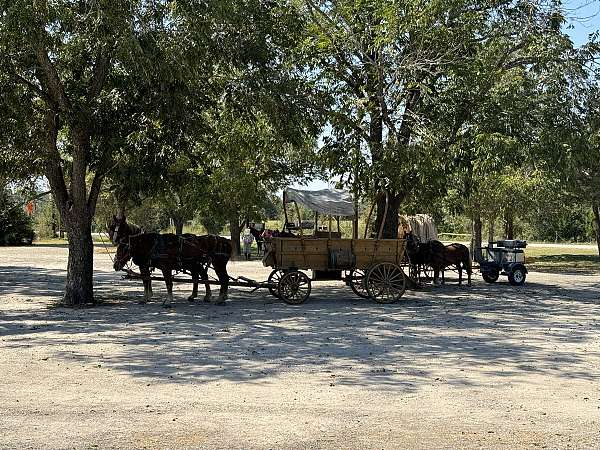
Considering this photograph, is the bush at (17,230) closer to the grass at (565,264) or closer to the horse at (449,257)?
the grass at (565,264)

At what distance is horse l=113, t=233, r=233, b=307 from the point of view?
17562mm

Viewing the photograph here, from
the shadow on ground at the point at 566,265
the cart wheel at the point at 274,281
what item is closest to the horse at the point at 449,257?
the cart wheel at the point at 274,281

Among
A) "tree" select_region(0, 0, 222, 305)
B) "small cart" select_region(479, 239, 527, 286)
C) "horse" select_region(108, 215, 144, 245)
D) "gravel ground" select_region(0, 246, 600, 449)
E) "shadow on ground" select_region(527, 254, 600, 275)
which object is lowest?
"gravel ground" select_region(0, 246, 600, 449)

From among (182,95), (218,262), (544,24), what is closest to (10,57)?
(182,95)

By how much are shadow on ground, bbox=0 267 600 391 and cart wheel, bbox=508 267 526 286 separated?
386 cm

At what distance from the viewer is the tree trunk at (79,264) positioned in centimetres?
1741

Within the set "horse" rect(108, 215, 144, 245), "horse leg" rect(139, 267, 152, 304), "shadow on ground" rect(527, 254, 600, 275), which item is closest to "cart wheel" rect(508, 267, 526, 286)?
"shadow on ground" rect(527, 254, 600, 275)

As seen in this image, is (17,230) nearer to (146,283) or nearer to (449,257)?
(449,257)

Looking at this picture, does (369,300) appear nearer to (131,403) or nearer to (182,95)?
(182,95)

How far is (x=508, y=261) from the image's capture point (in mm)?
24719

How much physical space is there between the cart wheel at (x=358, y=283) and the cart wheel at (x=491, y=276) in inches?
269

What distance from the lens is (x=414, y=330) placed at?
1390 cm

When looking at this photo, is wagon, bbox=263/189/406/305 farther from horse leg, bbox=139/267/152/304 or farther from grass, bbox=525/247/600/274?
grass, bbox=525/247/600/274

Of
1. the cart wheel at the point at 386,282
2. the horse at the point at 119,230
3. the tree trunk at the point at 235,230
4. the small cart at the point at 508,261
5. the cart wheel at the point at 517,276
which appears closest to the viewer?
the horse at the point at 119,230
